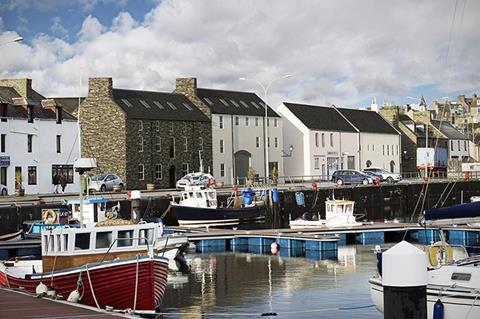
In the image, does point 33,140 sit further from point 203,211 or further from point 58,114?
point 203,211

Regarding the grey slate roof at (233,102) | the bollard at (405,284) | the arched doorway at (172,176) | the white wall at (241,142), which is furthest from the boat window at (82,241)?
the grey slate roof at (233,102)

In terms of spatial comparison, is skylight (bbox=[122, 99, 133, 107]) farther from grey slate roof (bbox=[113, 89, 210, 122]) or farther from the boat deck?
the boat deck

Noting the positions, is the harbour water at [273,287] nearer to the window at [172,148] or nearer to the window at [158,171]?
the window at [158,171]

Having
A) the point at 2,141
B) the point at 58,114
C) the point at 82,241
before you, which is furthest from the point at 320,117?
the point at 82,241

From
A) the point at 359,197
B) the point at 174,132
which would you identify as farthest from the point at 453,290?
the point at 174,132

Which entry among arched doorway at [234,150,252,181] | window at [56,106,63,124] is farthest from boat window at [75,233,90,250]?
arched doorway at [234,150,252,181]

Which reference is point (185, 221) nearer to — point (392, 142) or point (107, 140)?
point (107, 140)

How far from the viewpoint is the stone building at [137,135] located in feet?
237

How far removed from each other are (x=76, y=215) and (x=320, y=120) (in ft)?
192

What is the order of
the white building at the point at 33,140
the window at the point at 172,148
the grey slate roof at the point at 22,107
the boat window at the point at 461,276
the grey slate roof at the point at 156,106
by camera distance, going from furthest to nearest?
1. the window at the point at 172,148
2. the grey slate roof at the point at 156,106
3. the grey slate roof at the point at 22,107
4. the white building at the point at 33,140
5. the boat window at the point at 461,276

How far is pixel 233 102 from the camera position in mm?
87562

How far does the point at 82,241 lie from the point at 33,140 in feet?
147

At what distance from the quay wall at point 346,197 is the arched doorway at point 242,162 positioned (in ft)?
52.9

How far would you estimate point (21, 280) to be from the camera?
2259cm
